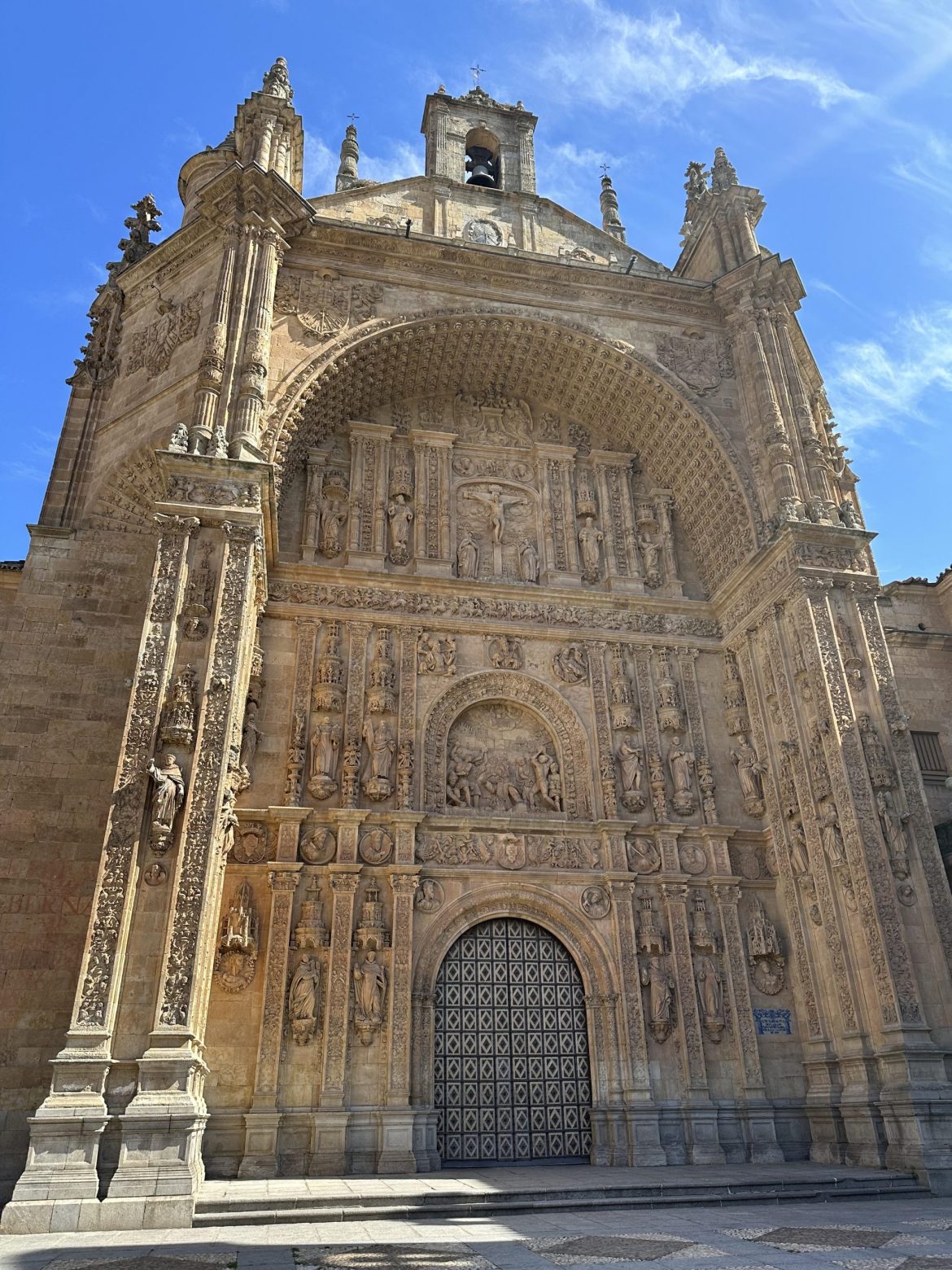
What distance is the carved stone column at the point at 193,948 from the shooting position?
8.20 metres

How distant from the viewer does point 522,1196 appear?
873cm

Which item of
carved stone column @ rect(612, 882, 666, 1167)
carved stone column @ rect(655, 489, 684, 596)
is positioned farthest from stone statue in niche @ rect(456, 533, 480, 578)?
carved stone column @ rect(612, 882, 666, 1167)

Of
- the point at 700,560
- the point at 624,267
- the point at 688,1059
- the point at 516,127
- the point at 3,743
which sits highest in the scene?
the point at 516,127

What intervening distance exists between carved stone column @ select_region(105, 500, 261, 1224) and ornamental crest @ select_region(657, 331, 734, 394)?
848 centimetres

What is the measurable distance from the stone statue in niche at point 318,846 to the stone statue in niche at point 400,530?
4.61 metres

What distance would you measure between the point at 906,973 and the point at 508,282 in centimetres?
1239

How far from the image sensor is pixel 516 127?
18688mm

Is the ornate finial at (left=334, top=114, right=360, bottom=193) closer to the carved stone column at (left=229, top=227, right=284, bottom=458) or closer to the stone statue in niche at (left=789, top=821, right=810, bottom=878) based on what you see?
the carved stone column at (left=229, top=227, right=284, bottom=458)

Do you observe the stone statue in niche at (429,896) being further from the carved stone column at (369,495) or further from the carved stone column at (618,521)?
the carved stone column at (618,521)

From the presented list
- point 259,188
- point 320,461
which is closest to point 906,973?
point 320,461

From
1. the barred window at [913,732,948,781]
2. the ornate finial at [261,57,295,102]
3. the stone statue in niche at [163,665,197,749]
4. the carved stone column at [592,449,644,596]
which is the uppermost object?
the ornate finial at [261,57,295,102]

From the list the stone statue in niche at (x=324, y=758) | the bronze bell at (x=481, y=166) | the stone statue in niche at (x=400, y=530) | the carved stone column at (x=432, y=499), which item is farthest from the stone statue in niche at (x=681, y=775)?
the bronze bell at (x=481, y=166)

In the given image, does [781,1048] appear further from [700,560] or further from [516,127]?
[516,127]

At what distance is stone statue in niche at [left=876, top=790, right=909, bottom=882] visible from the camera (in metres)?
11.4
